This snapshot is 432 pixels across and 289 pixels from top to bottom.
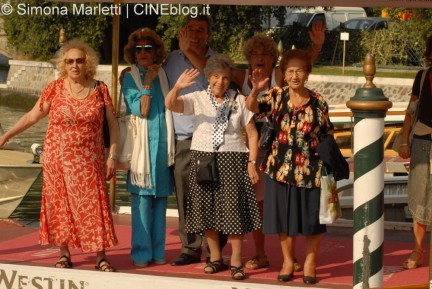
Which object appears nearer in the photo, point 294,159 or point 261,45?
point 294,159

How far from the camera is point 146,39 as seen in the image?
27.1ft

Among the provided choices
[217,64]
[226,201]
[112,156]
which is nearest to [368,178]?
[226,201]

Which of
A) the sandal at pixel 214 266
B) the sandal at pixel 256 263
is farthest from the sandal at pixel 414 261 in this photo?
the sandal at pixel 214 266

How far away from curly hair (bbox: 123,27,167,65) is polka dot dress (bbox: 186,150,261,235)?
762 millimetres

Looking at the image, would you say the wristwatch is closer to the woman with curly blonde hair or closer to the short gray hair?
the woman with curly blonde hair

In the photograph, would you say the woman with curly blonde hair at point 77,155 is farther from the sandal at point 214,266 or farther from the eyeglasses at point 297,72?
the eyeglasses at point 297,72

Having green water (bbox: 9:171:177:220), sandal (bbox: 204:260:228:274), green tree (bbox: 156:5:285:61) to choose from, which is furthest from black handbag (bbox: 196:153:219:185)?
green tree (bbox: 156:5:285:61)

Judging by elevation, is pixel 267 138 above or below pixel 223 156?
above

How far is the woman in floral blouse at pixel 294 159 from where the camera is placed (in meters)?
7.73

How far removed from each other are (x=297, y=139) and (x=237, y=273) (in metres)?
0.93

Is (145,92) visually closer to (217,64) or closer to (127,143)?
(127,143)

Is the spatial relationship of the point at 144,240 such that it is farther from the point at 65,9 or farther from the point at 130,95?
the point at 65,9

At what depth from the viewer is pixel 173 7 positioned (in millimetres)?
35938

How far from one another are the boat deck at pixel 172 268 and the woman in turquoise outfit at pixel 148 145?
0.20m
